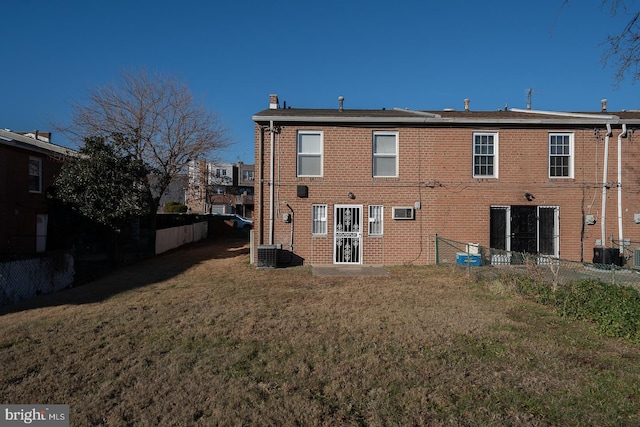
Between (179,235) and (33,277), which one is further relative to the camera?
(179,235)

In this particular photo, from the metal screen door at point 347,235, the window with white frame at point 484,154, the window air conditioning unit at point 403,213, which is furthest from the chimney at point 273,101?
the window with white frame at point 484,154

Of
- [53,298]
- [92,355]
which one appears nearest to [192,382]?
[92,355]

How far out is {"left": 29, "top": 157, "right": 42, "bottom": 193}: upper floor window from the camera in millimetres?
16656

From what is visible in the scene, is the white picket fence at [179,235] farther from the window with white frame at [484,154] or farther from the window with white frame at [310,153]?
the window with white frame at [484,154]

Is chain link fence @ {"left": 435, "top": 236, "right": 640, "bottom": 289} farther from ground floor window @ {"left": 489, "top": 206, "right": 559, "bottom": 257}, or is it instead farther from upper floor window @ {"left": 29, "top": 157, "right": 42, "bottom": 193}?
upper floor window @ {"left": 29, "top": 157, "right": 42, "bottom": 193}

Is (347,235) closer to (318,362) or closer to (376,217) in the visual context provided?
(376,217)

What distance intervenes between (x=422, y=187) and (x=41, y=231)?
16.6 m

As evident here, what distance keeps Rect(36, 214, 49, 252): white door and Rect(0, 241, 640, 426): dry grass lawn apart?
31.3 feet

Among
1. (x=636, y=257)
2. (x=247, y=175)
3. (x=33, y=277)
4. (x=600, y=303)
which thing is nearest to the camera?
(x=600, y=303)

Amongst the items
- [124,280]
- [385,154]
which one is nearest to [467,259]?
[385,154]

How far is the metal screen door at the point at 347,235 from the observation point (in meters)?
13.6

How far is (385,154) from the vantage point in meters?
13.6

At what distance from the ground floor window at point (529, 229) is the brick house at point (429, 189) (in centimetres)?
4

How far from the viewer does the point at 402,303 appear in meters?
8.09
